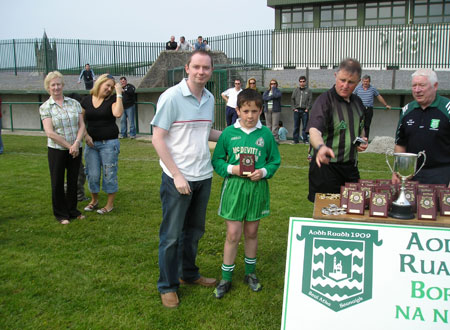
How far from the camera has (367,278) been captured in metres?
2.84

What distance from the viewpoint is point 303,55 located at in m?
19.7

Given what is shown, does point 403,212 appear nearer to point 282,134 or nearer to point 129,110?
point 282,134

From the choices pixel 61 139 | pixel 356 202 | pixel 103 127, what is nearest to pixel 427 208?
pixel 356 202

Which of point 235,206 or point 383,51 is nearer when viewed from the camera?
point 235,206

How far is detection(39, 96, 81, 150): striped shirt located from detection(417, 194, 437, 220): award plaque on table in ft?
15.4

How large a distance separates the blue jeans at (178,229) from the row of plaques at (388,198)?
1.31m

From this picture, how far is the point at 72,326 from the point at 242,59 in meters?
18.3

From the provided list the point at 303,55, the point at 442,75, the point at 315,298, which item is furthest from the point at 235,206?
the point at 303,55

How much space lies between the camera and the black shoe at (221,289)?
4.10 m

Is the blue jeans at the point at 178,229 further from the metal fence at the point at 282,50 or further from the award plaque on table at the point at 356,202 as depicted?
the metal fence at the point at 282,50

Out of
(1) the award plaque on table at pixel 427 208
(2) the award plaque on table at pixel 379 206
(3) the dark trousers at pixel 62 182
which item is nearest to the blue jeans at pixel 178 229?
(2) the award plaque on table at pixel 379 206

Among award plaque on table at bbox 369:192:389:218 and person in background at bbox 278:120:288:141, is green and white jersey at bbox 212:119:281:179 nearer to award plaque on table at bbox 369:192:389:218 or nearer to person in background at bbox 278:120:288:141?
award plaque on table at bbox 369:192:389:218

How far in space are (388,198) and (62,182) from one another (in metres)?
4.64

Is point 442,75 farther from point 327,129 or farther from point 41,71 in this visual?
point 41,71
